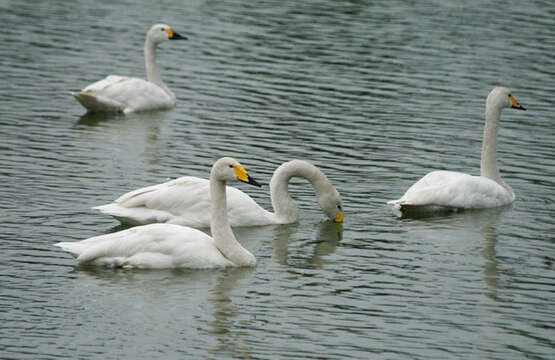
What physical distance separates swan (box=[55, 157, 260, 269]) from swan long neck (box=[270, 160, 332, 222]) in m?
2.15

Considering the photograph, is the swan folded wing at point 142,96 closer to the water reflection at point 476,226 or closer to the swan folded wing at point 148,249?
the water reflection at point 476,226

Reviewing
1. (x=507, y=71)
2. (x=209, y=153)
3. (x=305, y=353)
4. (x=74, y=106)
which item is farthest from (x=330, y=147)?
(x=305, y=353)

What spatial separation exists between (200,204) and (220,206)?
146 cm

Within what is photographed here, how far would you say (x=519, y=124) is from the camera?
66.7 feet

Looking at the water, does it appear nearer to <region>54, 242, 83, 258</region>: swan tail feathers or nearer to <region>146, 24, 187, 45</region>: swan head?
<region>54, 242, 83, 258</region>: swan tail feathers

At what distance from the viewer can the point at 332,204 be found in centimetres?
1438

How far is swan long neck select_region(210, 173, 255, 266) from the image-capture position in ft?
39.9

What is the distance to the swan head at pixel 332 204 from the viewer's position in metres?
14.4

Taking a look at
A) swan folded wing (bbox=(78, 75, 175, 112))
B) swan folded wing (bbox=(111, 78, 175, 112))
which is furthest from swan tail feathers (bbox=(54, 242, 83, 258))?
swan folded wing (bbox=(111, 78, 175, 112))

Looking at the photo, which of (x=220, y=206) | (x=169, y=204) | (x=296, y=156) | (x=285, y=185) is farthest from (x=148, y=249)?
(x=296, y=156)

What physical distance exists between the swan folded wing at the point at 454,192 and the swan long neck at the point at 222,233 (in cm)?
304

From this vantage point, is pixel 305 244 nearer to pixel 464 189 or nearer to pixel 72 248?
pixel 464 189

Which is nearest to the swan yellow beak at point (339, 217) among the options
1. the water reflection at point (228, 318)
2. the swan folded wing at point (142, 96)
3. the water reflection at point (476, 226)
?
the water reflection at point (476, 226)

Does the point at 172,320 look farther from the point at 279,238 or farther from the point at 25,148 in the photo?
the point at 25,148
